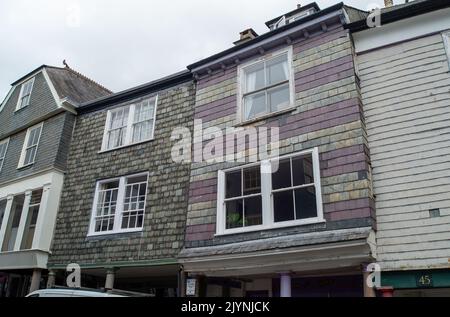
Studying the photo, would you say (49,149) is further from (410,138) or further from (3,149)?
(410,138)

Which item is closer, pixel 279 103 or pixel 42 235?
pixel 279 103

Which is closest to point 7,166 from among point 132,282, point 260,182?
point 132,282

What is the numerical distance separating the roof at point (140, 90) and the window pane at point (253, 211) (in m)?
4.87

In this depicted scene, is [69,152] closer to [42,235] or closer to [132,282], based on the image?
[42,235]

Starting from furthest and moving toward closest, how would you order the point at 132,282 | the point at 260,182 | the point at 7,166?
the point at 7,166 → the point at 132,282 → the point at 260,182

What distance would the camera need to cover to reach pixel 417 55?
9180mm

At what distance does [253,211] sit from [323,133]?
2.59 meters

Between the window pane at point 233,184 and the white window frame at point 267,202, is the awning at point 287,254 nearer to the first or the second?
the white window frame at point 267,202

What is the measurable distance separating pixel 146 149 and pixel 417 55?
8.03 m

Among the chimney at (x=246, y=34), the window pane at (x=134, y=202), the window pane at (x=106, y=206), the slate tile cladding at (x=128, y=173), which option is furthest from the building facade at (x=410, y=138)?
the window pane at (x=106, y=206)

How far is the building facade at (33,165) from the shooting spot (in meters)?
13.6

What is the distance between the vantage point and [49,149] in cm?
1495

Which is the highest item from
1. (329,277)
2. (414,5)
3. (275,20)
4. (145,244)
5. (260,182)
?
(275,20)

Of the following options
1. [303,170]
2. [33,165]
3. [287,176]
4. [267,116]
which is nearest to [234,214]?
[287,176]
